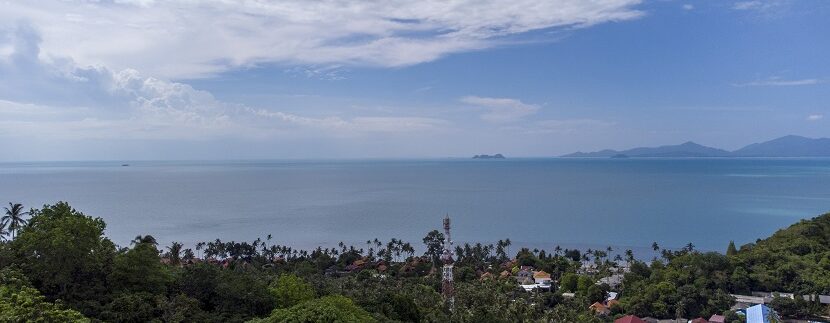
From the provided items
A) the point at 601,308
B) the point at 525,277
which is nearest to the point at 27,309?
the point at 601,308

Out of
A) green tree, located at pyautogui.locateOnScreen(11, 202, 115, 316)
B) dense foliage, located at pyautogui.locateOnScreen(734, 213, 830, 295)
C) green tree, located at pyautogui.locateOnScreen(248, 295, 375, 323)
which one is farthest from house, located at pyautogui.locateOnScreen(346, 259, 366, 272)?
green tree, located at pyautogui.locateOnScreen(248, 295, 375, 323)

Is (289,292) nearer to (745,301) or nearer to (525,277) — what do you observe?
(525,277)

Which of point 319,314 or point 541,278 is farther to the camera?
point 541,278

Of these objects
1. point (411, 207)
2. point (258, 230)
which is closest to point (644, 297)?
point (258, 230)

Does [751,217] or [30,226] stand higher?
[30,226]

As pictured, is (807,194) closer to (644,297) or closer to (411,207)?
(411,207)

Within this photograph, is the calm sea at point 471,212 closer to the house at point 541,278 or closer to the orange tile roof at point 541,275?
the orange tile roof at point 541,275

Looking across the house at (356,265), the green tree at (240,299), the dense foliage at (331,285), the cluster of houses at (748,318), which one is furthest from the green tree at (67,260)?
the house at (356,265)
